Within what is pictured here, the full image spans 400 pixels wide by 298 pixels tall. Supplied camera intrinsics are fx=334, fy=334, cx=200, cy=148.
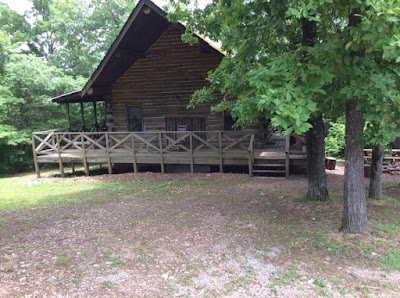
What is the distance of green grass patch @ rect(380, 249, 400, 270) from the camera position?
4938 millimetres

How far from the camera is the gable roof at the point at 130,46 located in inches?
518

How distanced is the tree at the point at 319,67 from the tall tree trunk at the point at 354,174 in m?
0.02

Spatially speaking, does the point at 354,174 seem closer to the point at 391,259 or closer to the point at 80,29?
the point at 391,259

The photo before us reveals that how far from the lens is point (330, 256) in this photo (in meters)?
5.36

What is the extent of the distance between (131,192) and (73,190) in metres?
2.62

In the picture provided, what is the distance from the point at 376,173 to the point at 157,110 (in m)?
10.4

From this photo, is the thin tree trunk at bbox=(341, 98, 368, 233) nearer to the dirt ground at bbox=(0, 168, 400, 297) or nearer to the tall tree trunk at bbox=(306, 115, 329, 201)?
the dirt ground at bbox=(0, 168, 400, 297)

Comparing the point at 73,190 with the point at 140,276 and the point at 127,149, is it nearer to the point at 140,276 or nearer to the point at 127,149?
the point at 127,149

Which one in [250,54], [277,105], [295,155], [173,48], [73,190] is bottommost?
[73,190]

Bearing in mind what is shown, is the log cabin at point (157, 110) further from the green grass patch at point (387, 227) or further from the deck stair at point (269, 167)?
the green grass patch at point (387, 227)

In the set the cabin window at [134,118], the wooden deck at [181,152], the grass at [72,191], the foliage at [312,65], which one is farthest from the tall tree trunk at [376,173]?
the cabin window at [134,118]

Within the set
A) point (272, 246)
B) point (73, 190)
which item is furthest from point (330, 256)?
point (73, 190)

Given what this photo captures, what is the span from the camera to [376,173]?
8.08m

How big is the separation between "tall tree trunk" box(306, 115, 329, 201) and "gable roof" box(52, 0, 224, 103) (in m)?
6.20
